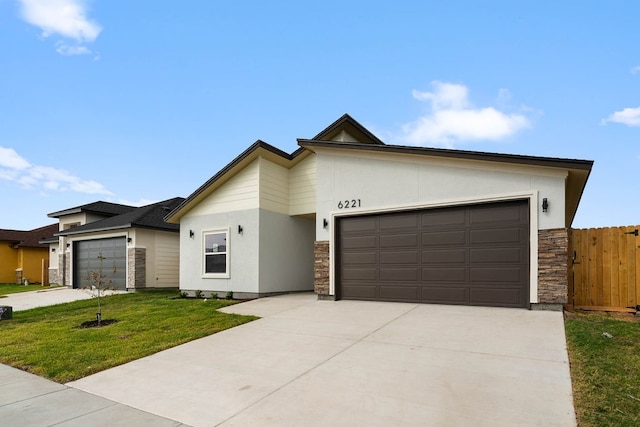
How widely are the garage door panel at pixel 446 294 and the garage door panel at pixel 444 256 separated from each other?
0.63 meters

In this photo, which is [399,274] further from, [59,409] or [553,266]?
[59,409]

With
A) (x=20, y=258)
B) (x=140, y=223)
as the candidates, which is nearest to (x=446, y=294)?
(x=140, y=223)

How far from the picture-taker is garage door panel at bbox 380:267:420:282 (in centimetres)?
938

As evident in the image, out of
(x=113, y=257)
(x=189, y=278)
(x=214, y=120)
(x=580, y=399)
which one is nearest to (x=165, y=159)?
(x=214, y=120)

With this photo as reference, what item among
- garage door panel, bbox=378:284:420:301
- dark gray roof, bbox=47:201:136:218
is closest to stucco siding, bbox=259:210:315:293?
garage door panel, bbox=378:284:420:301

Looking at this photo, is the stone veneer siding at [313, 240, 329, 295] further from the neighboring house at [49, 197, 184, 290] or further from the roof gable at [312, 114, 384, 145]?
the neighboring house at [49, 197, 184, 290]

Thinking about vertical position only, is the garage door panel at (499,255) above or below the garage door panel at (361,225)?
below

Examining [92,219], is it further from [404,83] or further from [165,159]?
[404,83]

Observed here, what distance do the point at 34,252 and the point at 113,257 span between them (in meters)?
14.9

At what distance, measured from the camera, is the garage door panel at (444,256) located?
875 centimetres

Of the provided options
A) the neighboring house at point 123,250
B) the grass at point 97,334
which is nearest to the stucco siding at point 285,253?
the grass at point 97,334

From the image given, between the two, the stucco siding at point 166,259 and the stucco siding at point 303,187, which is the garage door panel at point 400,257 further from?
the stucco siding at point 166,259

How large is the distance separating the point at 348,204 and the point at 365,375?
6.39 metres

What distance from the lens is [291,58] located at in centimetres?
1398
